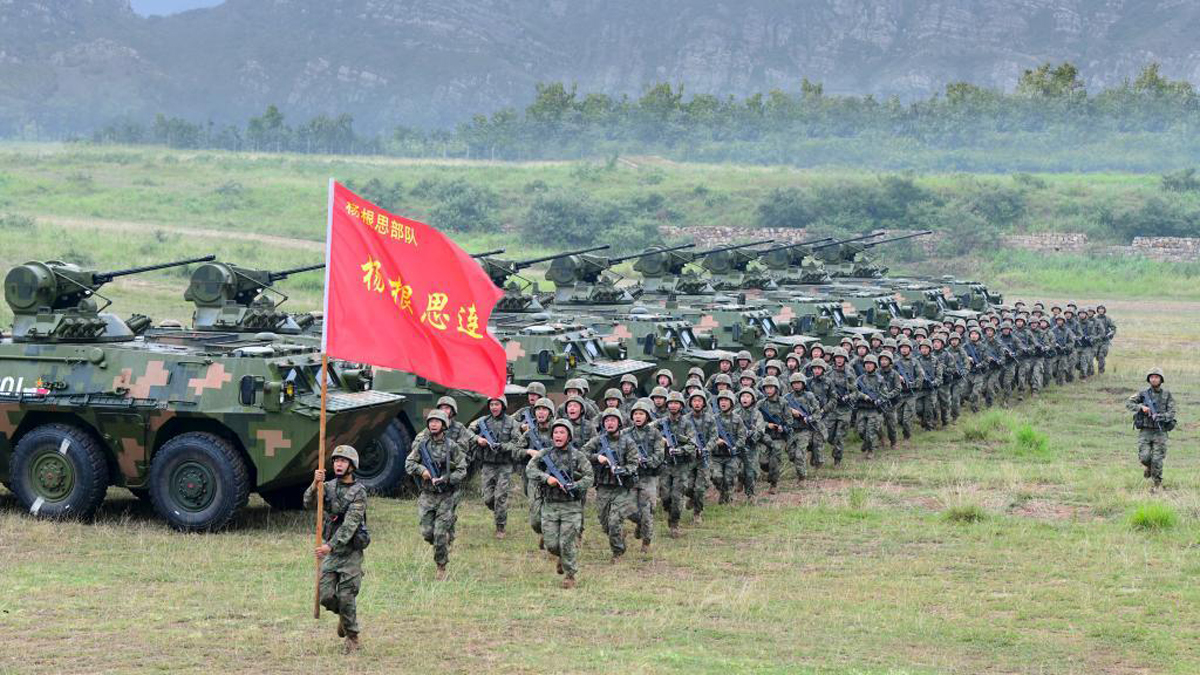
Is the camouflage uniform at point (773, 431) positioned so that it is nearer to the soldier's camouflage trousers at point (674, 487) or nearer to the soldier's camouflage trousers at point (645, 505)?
the soldier's camouflage trousers at point (674, 487)

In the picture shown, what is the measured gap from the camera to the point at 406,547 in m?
15.4

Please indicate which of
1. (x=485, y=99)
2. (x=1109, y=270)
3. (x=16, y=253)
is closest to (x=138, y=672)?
(x=16, y=253)

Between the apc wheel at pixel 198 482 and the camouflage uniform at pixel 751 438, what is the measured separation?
512cm

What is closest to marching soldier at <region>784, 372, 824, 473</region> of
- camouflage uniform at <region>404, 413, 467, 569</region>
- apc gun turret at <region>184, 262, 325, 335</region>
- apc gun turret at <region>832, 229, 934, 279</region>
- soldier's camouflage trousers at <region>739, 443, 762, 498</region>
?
soldier's camouflage trousers at <region>739, 443, 762, 498</region>

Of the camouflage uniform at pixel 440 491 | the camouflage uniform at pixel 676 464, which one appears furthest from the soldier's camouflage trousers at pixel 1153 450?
the camouflage uniform at pixel 440 491

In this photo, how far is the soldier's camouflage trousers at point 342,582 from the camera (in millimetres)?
11578

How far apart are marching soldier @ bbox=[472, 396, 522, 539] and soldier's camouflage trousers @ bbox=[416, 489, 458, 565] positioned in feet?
6.38

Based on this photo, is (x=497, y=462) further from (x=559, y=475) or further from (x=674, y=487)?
(x=559, y=475)

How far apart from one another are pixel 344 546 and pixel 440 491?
270cm

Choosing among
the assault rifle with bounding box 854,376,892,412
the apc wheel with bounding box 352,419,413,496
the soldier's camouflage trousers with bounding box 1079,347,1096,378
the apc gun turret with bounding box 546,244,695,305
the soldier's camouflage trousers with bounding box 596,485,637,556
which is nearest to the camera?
the soldier's camouflage trousers with bounding box 596,485,637,556

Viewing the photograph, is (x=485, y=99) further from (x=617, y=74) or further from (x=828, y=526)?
(x=828, y=526)

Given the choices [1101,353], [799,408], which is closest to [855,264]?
[1101,353]

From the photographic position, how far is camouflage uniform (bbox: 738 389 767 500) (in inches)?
702

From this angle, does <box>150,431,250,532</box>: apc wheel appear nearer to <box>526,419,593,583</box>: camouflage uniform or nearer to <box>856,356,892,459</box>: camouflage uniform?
<box>526,419,593,583</box>: camouflage uniform
